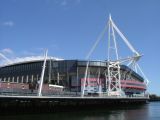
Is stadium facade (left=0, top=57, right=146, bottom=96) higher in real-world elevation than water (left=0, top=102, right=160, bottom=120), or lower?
higher

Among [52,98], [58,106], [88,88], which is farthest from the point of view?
[88,88]

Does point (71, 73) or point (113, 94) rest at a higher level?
point (71, 73)

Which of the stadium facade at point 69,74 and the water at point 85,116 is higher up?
the stadium facade at point 69,74

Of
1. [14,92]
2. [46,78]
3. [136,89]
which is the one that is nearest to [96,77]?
[46,78]

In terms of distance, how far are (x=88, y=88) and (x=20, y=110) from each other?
68.7 meters

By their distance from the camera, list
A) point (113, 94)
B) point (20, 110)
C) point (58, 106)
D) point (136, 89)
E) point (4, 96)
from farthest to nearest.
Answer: point (136, 89) < point (113, 94) < point (58, 106) < point (20, 110) < point (4, 96)

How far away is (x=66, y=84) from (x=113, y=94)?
27440 millimetres

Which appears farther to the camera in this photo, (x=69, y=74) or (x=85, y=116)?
(x=69, y=74)

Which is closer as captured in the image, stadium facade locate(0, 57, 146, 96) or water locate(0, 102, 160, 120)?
water locate(0, 102, 160, 120)

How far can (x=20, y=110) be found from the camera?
64.9 meters

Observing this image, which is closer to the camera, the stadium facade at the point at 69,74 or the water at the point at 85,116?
the water at the point at 85,116

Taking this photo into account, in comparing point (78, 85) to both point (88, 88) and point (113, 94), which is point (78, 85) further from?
point (113, 94)

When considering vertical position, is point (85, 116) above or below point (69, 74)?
below

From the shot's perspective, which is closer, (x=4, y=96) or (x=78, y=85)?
(x=4, y=96)
